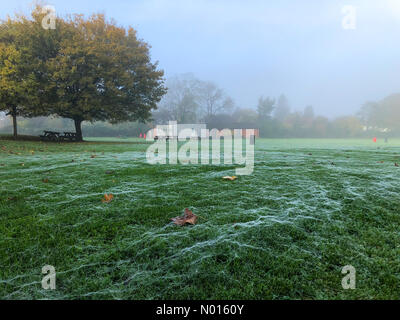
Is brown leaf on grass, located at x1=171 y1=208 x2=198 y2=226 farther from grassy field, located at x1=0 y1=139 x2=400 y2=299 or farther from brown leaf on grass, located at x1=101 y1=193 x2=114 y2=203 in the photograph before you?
brown leaf on grass, located at x1=101 y1=193 x2=114 y2=203

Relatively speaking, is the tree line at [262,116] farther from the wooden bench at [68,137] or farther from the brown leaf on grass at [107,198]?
the brown leaf on grass at [107,198]

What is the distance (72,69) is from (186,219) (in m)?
16.8

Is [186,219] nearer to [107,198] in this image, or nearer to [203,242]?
[203,242]

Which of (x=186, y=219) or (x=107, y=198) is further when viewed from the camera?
(x=107, y=198)

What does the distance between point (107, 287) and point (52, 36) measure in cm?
2044

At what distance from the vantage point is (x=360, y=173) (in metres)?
4.00

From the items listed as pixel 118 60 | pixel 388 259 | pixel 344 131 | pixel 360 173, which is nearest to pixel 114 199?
pixel 388 259

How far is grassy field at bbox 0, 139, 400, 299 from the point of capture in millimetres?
1192

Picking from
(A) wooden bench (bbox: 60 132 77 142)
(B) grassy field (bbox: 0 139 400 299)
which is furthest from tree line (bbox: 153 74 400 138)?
(B) grassy field (bbox: 0 139 400 299)

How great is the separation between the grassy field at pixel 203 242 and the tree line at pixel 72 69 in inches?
611

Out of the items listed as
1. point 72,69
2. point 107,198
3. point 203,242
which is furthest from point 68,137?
point 203,242

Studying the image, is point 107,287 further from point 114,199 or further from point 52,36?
point 52,36

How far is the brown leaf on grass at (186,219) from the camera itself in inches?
76.6

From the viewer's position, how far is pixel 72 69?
14.6 m
